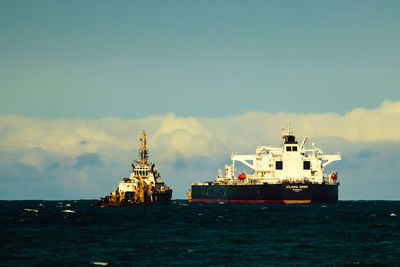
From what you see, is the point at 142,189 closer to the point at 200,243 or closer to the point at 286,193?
the point at 286,193

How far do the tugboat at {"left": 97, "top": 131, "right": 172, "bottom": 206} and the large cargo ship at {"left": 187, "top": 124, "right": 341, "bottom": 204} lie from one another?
18516 mm

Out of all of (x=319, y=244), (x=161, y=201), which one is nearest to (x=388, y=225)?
(x=319, y=244)

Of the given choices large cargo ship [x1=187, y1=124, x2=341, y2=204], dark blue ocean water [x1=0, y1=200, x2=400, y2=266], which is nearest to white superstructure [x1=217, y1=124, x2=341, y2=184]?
large cargo ship [x1=187, y1=124, x2=341, y2=204]

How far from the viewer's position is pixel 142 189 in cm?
14900

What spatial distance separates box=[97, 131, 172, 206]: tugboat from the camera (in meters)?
149

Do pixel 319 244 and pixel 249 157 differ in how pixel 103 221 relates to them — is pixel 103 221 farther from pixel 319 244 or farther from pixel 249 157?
pixel 249 157

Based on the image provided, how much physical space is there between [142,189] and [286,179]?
3874 centimetres

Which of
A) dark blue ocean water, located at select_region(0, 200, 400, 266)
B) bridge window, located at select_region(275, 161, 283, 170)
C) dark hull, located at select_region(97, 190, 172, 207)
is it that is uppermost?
bridge window, located at select_region(275, 161, 283, 170)

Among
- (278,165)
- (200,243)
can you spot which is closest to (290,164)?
(278,165)

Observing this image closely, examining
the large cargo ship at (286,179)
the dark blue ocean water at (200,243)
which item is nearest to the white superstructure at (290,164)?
the large cargo ship at (286,179)

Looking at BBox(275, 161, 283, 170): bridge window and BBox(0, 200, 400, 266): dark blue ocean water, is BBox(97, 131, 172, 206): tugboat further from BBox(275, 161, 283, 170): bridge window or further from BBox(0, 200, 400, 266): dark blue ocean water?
BBox(0, 200, 400, 266): dark blue ocean water

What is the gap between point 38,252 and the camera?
192ft

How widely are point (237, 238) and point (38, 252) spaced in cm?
2144

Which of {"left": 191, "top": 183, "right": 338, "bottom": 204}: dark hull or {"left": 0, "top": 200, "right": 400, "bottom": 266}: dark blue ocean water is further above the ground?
{"left": 191, "top": 183, "right": 338, "bottom": 204}: dark hull
